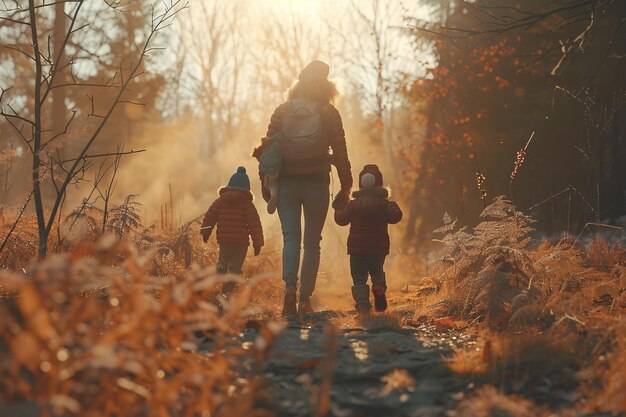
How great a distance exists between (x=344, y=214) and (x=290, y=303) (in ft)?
3.45

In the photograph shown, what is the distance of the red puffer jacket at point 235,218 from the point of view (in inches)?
297

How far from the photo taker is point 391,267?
13.0 meters

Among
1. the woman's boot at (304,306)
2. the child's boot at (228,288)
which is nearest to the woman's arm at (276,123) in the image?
the woman's boot at (304,306)

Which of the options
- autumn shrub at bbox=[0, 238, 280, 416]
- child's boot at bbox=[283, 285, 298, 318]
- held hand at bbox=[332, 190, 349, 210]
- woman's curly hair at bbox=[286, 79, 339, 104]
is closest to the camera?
autumn shrub at bbox=[0, 238, 280, 416]

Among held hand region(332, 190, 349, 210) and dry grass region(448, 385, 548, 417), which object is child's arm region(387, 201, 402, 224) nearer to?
held hand region(332, 190, 349, 210)

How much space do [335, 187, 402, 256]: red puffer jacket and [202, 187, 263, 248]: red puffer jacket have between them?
143 cm

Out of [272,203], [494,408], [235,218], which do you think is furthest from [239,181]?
[494,408]

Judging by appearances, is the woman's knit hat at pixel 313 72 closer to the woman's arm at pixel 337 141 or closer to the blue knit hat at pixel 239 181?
the woman's arm at pixel 337 141

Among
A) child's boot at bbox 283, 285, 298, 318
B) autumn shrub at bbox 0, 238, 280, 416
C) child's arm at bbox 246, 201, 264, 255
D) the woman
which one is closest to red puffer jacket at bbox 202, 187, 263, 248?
child's arm at bbox 246, 201, 264, 255

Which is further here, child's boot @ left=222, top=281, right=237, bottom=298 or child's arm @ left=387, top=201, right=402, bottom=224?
child's boot @ left=222, top=281, right=237, bottom=298

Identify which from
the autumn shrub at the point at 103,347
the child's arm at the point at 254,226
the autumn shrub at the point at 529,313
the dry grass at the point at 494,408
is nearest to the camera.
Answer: the autumn shrub at the point at 103,347

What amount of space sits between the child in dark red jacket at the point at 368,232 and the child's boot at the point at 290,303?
601mm

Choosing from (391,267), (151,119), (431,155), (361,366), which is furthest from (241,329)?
(151,119)

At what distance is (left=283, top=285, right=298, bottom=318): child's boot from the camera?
5.98 metres
